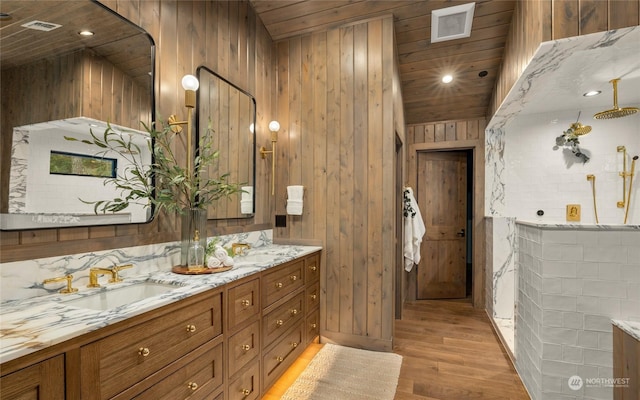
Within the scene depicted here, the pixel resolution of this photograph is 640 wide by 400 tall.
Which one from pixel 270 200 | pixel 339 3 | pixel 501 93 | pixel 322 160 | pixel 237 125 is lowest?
pixel 270 200

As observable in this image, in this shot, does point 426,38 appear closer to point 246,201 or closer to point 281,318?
point 246,201

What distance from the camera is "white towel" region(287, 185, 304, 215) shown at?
9.53 ft

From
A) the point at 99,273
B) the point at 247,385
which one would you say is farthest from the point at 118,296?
the point at 247,385

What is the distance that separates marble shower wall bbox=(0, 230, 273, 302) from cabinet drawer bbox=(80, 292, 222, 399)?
517 mm

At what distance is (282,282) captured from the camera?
7.16ft

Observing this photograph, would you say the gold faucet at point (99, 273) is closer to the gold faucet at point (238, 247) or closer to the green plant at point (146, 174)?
the green plant at point (146, 174)

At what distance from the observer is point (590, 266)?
5.90 feet

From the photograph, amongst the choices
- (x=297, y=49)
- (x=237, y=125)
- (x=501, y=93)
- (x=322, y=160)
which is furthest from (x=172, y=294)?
(x=501, y=93)

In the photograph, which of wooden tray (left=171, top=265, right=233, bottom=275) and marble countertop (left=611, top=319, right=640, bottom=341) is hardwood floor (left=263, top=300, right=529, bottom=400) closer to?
marble countertop (left=611, top=319, right=640, bottom=341)

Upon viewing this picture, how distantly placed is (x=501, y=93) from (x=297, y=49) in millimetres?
2078

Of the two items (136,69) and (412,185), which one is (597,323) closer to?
(412,185)

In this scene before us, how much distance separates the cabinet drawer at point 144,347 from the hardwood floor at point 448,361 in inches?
37.4

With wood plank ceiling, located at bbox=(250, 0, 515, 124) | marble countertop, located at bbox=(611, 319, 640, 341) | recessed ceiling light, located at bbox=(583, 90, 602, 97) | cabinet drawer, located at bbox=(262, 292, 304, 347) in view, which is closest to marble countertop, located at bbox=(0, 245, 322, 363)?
cabinet drawer, located at bbox=(262, 292, 304, 347)

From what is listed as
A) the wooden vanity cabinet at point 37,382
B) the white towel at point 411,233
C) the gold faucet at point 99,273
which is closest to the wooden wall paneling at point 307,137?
the white towel at point 411,233
